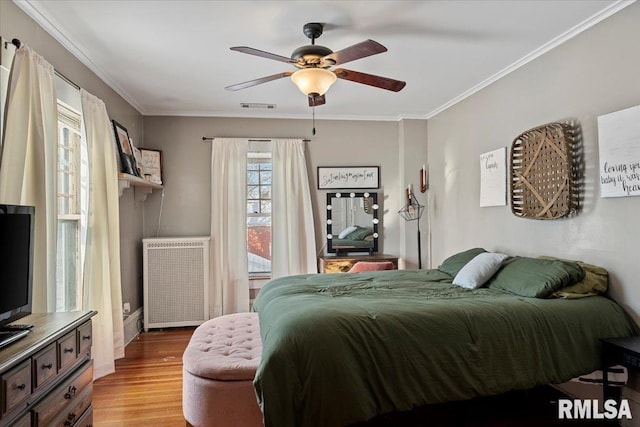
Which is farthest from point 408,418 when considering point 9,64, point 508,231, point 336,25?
point 9,64

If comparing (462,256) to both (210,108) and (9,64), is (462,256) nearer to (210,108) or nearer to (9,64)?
(210,108)

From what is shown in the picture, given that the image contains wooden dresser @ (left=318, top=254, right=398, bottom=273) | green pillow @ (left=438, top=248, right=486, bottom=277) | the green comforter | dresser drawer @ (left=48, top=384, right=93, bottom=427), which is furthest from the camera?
wooden dresser @ (left=318, top=254, right=398, bottom=273)

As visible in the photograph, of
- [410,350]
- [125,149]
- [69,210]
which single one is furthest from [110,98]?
[410,350]

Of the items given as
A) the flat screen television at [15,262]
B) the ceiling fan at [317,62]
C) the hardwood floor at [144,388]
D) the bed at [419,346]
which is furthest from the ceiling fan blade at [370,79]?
the hardwood floor at [144,388]

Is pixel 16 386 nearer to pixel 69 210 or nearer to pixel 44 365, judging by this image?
pixel 44 365

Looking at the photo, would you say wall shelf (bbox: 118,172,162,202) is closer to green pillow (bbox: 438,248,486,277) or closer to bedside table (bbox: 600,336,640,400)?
A: green pillow (bbox: 438,248,486,277)

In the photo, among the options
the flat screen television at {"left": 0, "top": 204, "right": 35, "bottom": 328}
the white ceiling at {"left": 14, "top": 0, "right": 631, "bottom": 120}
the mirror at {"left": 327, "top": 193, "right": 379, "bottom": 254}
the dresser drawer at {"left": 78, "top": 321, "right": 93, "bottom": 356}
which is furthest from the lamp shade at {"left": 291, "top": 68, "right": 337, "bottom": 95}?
the mirror at {"left": 327, "top": 193, "right": 379, "bottom": 254}

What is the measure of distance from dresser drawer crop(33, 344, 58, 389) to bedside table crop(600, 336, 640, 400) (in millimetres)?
2739

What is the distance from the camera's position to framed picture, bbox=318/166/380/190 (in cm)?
487

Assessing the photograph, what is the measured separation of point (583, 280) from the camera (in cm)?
242

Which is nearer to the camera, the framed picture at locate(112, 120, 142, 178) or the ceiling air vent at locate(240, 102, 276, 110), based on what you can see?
the framed picture at locate(112, 120, 142, 178)

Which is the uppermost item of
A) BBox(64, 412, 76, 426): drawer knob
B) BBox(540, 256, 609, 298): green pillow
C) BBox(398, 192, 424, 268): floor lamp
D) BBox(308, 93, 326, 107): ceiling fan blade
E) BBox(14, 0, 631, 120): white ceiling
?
BBox(14, 0, 631, 120): white ceiling

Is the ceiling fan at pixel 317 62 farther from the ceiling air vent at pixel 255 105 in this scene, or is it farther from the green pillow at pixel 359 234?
the green pillow at pixel 359 234

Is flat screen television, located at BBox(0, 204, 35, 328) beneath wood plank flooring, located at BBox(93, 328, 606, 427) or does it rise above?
above
